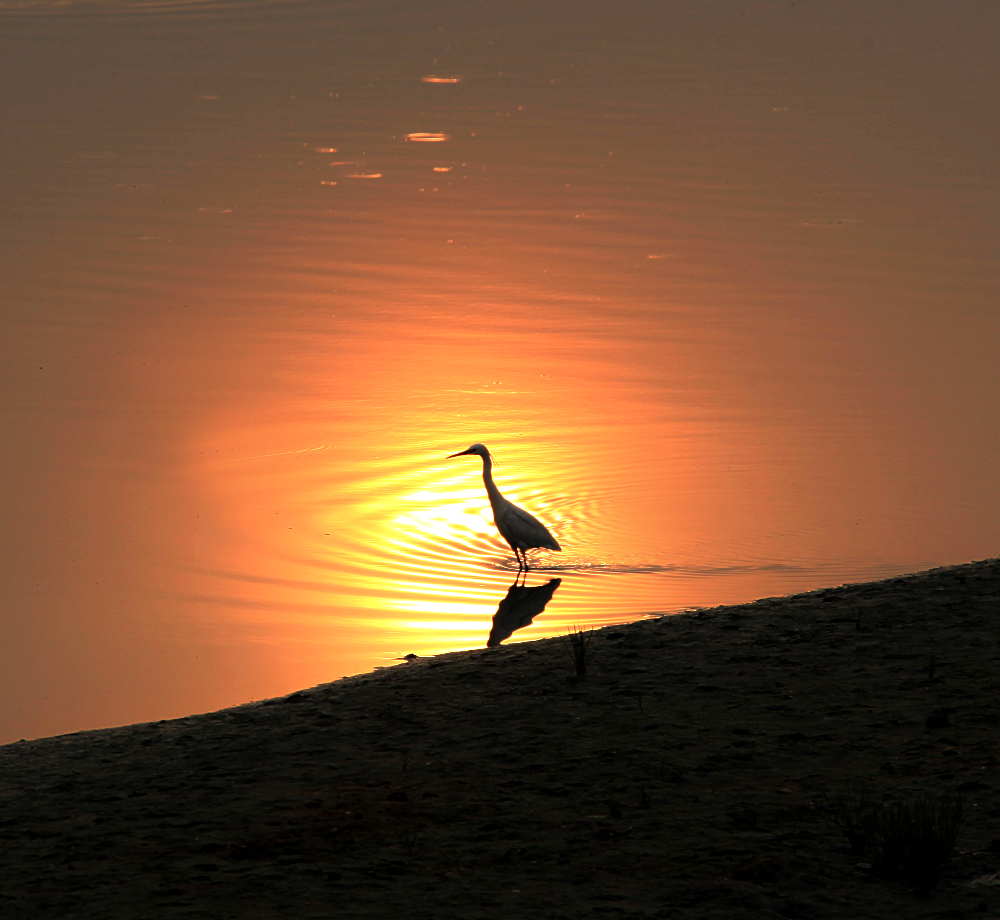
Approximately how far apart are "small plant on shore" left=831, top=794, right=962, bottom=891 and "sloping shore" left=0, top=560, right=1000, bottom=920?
0.06 metres

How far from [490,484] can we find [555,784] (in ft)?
19.4

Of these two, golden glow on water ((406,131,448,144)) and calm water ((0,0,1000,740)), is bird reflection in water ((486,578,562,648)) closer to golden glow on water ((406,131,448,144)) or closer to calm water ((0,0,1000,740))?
calm water ((0,0,1000,740))

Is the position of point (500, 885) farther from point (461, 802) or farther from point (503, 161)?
point (503, 161)

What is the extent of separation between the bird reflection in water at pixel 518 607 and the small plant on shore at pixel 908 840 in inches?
177

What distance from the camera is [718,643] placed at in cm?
856

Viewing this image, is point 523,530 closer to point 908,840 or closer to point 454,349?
point 454,349

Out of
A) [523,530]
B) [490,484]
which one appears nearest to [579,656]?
[523,530]

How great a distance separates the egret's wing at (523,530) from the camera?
11.9 metres

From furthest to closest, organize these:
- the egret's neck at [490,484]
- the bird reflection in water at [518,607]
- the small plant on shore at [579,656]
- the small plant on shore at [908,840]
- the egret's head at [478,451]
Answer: the egret's head at [478,451], the egret's neck at [490,484], the bird reflection in water at [518,607], the small plant on shore at [579,656], the small plant on shore at [908,840]

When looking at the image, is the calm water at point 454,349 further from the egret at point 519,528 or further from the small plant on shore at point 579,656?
the small plant on shore at point 579,656

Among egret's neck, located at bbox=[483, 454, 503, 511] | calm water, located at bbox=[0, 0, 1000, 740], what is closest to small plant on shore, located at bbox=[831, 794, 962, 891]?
calm water, located at bbox=[0, 0, 1000, 740]

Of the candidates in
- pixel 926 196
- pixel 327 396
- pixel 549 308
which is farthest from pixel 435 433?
pixel 926 196

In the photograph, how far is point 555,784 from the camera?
6.73m

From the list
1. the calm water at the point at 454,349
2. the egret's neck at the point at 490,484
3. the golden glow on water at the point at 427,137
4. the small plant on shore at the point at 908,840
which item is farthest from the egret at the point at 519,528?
the golden glow on water at the point at 427,137
